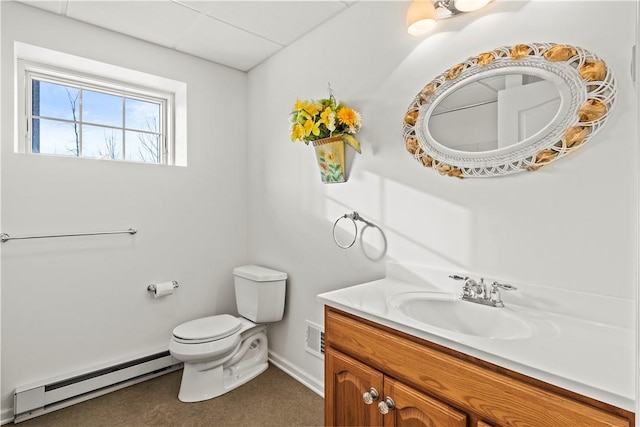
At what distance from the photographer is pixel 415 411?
1.06 meters

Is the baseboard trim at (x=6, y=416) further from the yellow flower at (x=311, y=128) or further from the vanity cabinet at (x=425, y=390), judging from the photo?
the yellow flower at (x=311, y=128)

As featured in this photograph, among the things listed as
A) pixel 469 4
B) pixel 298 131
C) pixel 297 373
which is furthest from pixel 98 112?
pixel 469 4

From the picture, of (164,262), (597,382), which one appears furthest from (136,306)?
(597,382)

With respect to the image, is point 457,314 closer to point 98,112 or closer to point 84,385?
point 84,385

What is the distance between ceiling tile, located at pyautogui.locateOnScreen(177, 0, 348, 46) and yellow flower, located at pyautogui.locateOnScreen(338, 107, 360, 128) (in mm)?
642

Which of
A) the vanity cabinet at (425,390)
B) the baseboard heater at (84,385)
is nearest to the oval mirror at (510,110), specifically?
A: the vanity cabinet at (425,390)

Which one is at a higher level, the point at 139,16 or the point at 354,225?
the point at 139,16

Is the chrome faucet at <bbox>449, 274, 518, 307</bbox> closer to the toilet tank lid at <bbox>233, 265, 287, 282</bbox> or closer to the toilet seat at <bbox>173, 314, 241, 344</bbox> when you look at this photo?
the toilet tank lid at <bbox>233, 265, 287, 282</bbox>

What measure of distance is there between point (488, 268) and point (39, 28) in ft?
8.88

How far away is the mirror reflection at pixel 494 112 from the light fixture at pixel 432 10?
311 millimetres

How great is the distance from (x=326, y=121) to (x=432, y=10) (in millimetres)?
704

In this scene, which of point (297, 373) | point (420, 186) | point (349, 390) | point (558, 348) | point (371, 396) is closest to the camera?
point (558, 348)

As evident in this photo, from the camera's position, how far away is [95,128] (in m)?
2.35

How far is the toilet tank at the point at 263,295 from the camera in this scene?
2.34 metres
